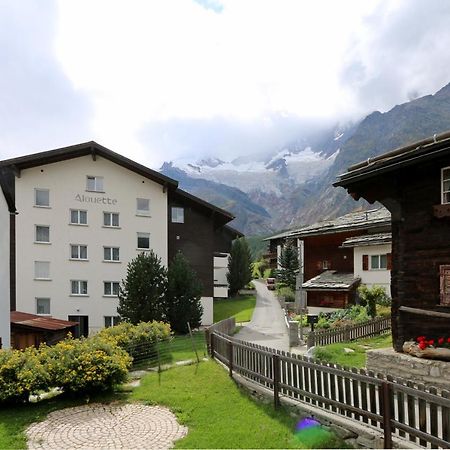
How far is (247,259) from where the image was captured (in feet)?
188

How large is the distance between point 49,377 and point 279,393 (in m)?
6.63

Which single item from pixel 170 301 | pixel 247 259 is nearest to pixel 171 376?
pixel 170 301

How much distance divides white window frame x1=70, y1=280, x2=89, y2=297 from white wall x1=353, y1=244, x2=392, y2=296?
2095cm

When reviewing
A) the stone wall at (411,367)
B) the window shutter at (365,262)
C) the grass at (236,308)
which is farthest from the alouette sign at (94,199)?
the stone wall at (411,367)

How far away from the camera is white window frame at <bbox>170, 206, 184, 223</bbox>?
38.2m

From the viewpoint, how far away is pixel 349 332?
21969mm

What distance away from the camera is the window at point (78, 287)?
113ft

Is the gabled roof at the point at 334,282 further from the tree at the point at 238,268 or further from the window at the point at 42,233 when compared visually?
the window at the point at 42,233

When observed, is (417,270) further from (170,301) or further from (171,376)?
(170,301)

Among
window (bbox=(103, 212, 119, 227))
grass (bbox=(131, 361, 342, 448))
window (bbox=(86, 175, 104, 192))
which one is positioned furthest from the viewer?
window (bbox=(103, 212, 119, 227))

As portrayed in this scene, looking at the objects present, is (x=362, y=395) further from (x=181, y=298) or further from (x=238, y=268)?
(x=238, y=268)

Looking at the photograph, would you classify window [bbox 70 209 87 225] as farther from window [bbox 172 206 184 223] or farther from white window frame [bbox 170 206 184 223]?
window [bbox 172 206 184 223]

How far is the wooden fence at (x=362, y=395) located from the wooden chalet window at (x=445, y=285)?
4289 mm

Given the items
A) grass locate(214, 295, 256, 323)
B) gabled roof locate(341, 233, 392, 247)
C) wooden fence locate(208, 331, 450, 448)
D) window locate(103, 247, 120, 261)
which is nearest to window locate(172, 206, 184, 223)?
window locate(103, 247, 120, 261)
